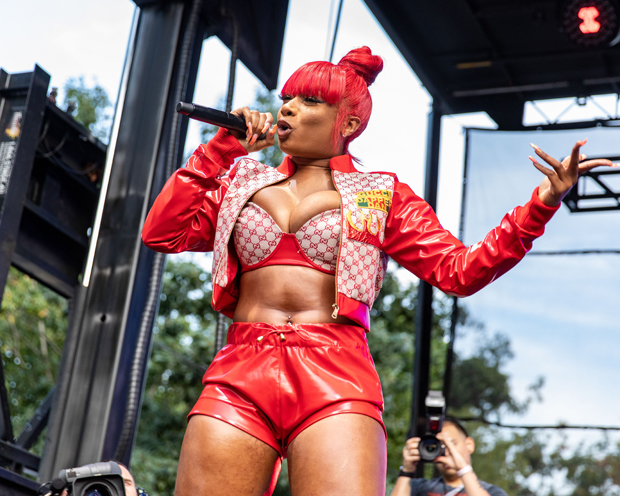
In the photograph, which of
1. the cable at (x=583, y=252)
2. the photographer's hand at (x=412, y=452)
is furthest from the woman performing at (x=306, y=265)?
the cable at (x=583, y=252)

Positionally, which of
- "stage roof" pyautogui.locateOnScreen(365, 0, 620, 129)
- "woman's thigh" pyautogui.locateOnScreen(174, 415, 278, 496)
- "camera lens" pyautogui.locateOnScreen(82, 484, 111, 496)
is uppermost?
"stage roof" pyautogui.locateOnScreen(365, 0, 620, 129)

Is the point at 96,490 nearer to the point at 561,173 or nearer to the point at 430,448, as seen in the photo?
the point at 561,173

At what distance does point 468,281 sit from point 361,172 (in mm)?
401

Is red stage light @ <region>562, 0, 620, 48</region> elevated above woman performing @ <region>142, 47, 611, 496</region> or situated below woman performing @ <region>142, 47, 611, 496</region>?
above

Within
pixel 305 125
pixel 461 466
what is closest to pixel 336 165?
pixel 305 125

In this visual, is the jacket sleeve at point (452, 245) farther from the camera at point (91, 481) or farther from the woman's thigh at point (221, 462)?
the camera at point (91, 481)

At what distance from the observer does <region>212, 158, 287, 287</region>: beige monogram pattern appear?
1.88 metres

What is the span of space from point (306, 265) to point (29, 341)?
32.7ft

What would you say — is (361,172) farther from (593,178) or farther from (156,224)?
(593,178)

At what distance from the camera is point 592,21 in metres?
4.49

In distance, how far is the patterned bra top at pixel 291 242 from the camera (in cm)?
185

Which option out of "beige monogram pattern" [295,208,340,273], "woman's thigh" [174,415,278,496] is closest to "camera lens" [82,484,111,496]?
"woman's thigh" [174,415,278,496]

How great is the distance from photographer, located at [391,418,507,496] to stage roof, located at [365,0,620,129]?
2.50 meters

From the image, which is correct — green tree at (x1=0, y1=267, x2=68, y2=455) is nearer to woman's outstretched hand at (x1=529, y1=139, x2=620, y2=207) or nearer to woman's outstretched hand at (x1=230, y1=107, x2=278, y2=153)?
woman's outstretched hand at (x1=230, y1=107, x2=278, y2=153)
